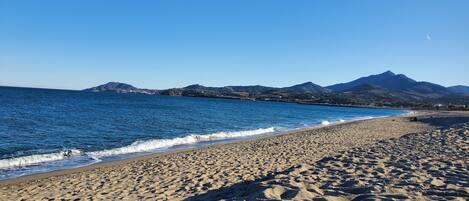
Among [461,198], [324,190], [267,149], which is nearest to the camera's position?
[461,198]

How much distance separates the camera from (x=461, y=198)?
19.2ft

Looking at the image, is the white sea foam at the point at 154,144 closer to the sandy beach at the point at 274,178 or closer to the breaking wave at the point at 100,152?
the breaking wave at the point at 100,152

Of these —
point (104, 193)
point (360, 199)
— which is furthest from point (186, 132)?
point (360, 199)

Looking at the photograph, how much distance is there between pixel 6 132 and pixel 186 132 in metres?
11.8

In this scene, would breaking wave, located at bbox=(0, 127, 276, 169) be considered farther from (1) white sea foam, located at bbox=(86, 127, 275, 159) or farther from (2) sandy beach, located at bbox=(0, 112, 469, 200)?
(2) sandy beach, located at bbox=(0, 112, 469, 200)

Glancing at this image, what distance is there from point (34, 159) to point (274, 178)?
451 inches

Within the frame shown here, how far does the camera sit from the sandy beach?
6551 millimetres

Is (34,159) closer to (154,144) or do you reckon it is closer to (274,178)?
(154,144)

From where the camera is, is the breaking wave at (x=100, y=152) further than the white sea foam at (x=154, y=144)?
No

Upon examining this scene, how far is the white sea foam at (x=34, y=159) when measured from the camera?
45.9ft

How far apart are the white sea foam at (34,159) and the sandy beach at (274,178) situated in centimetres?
257

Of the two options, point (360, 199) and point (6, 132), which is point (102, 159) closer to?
point (6, 132)

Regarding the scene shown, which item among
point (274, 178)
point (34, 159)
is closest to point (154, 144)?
point (34, 159)

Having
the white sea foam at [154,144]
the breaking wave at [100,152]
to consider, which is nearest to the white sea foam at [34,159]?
the breaking wave at [100,152]
